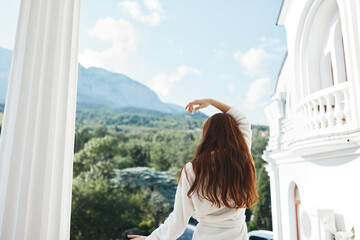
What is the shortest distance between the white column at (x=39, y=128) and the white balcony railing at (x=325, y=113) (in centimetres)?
240

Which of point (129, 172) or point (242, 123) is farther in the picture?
point (129, 172)

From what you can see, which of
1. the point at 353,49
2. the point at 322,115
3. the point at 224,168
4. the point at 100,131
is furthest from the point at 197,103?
the point at 100,131

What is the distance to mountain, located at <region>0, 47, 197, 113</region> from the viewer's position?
12.9 metres

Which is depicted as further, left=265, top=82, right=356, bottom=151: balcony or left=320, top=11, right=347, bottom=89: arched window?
left=320, top=11, right=347, bottom=89: arched window

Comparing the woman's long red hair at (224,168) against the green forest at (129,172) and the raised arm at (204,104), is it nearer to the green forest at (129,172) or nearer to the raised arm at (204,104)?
the raised arm at (204,104)

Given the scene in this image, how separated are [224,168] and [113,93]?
43.7 feet

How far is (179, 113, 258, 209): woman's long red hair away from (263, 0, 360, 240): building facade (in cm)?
175

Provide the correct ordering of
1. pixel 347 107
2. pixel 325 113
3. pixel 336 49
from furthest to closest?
pixel 336 49
pixel 325 113
pixel 347 107

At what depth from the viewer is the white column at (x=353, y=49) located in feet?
7.16

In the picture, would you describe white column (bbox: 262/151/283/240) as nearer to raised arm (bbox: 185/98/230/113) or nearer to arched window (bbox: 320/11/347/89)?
arched window (bbox: 320/11/347/89)

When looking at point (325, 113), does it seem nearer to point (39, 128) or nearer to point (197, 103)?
point (197, 103)

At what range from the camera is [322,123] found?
111 inches

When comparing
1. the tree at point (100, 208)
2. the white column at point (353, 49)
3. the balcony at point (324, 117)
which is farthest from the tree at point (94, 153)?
the white column at point (353, 49)

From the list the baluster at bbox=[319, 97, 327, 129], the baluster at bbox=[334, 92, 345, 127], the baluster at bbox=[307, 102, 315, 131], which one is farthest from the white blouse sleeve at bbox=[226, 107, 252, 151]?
the baluster at bbox=[307, 102, 315, 131]
